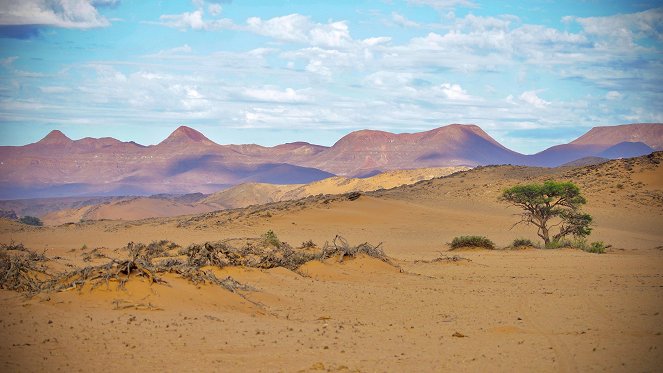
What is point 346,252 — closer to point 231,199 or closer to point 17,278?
point 17,278

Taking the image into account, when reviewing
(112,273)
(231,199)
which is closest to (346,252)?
(112,273)

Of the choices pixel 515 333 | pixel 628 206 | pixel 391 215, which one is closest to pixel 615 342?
pixel 515 333

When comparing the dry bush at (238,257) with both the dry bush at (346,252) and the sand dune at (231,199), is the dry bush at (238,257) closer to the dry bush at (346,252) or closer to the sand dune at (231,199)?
the dry bush at (346,252)

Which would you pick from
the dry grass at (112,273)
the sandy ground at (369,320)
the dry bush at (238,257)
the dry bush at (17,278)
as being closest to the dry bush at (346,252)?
the sandy ground at (369,320)

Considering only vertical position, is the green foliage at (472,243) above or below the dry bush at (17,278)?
below

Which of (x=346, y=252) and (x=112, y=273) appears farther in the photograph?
(x=346, y=252)

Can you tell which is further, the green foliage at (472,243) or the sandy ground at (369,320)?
the green foliage at (472,243)

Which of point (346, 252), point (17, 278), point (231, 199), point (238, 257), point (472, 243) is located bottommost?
point (472, 243)

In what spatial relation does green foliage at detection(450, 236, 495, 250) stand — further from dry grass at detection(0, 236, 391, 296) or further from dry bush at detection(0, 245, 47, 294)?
dry bush at detection(0, 245, 47, 294)

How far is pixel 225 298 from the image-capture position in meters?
15.6

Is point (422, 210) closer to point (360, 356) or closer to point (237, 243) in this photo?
point (237, 243)

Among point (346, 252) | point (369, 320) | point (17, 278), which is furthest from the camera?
point (346, 252)

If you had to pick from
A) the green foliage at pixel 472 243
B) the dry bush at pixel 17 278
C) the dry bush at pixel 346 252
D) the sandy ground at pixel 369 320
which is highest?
the dry bush at pixel 17 278

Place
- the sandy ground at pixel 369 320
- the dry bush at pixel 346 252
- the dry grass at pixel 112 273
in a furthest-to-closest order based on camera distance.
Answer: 1. the dry bush at pixel 346 252
2. the dry grass at pixel 112 273
3. the sandy ground at pixel 369 320
